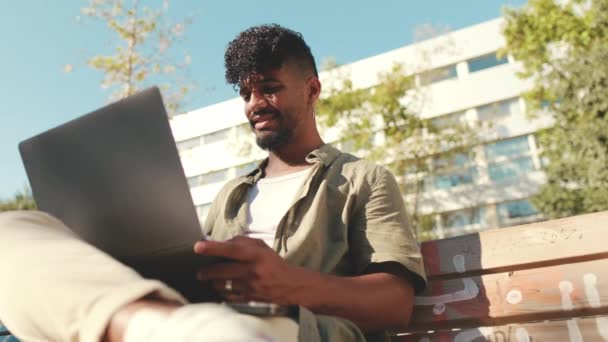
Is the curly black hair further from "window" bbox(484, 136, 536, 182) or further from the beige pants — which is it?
"window" bbox(484, 136, 536, 182)

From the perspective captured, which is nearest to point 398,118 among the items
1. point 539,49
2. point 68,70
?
point 539,49

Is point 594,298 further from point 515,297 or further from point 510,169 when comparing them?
point 510,169

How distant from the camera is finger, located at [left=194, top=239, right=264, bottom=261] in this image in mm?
1045

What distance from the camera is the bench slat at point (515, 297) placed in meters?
1.62

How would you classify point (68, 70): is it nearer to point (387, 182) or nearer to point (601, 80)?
point (387, 182)

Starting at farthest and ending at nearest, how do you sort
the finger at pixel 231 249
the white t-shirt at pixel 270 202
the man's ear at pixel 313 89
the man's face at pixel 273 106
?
the man's ear at pixel 313 89 < the man's face at pixel 273 106 < the white t-shirt at pixel 270 202 < the finger at pixel 231 249

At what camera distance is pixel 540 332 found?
64.5 inches

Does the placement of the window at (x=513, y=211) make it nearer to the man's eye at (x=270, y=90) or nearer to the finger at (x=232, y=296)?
the man's eye at (x=270, y=90)

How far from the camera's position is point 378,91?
1605 cm

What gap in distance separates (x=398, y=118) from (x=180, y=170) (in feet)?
51.6

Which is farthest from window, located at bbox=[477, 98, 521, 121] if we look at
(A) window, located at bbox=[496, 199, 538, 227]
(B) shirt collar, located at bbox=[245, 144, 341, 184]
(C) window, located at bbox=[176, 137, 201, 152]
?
(B) shirt collar, located at bbox=[245, 144, 341, 184]

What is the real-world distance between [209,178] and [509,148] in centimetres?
1884

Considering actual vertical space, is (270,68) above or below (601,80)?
above

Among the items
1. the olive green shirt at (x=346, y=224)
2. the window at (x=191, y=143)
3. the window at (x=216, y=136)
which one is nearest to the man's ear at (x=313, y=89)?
the olive green shirt at (x=346, y=224)
